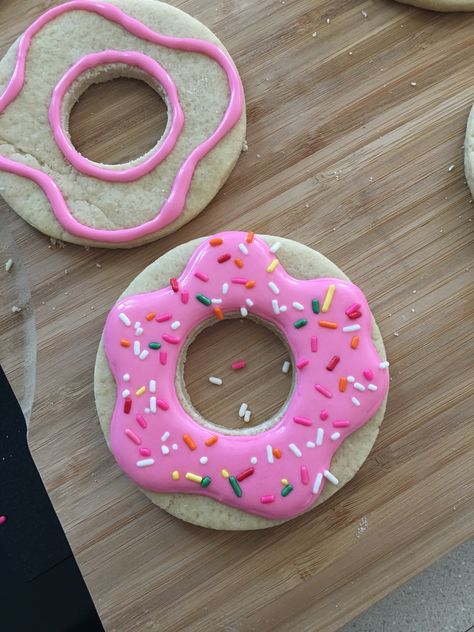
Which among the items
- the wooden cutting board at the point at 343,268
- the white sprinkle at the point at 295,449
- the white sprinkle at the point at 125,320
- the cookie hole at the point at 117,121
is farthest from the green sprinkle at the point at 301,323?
the cookie hole at the point at 117,121

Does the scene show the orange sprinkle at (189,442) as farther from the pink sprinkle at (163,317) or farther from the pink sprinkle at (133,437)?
the pink sprinkle at (163,317)

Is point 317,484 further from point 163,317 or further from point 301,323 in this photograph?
point 163,317

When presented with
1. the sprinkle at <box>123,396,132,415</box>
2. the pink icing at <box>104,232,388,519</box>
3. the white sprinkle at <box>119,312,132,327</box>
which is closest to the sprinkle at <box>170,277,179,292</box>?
the pink icing at <box>104,232,388,519</box>

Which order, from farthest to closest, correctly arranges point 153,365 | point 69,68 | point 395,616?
1. point 395,616
2. point 69,68
3. point 153,365

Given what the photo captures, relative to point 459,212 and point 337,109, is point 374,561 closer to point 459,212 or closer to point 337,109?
point 459,212

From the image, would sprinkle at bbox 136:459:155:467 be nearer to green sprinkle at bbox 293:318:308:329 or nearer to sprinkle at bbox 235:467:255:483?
sprinkle at bbox 235:467:255:483

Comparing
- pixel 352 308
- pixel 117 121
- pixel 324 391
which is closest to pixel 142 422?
pixel 324 391

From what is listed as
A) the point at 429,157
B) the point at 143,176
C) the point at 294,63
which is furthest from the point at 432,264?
the point at 143,176
